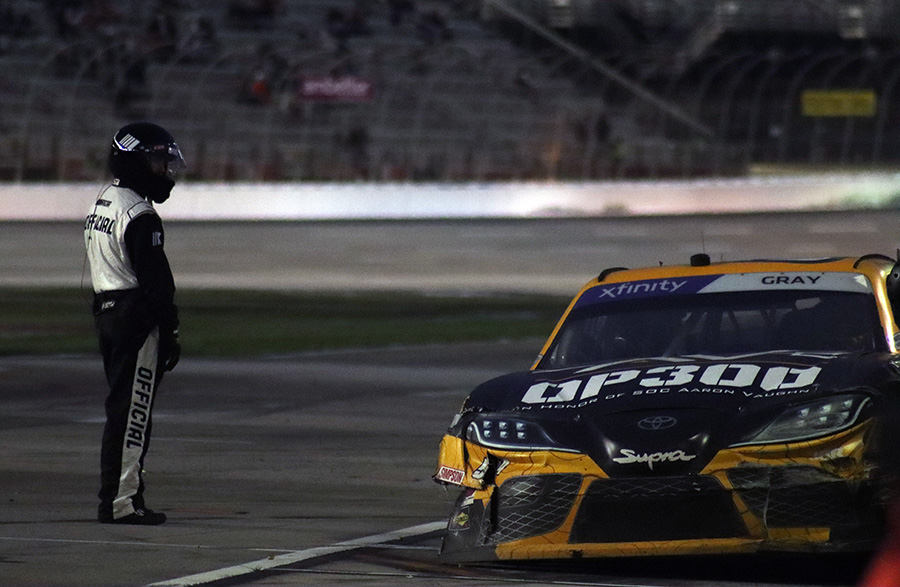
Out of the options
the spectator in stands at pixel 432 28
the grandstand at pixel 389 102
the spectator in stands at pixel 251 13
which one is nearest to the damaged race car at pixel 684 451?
the grandstand at pixel 389 102

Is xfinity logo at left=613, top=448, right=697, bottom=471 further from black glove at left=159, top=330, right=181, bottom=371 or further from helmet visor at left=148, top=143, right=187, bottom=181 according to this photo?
helmet visor at left=148, top=143, right=187, bottom=181

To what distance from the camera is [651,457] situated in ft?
21.5

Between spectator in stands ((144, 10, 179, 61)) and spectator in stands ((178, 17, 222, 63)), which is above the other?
spectator in stands ((144, 10, 179, 61))

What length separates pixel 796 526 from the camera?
644cm

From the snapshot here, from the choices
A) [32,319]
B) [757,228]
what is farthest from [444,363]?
[757,228]

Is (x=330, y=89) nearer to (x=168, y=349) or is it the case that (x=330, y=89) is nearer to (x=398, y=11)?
(x=398, y=11)

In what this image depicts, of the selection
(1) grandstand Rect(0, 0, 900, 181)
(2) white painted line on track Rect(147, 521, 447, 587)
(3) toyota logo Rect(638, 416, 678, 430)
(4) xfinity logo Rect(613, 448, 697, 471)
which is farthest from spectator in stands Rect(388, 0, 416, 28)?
(4) xfinity logo Rect(613, 448, 697, 471)

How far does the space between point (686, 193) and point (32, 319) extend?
23.5 meters

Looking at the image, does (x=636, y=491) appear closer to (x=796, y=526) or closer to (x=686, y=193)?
(x=796, y=526)

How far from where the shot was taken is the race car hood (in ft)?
21.6

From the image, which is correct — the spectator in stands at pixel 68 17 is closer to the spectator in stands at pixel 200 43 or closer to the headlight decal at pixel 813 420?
the spectator in stands at pixel 200 43

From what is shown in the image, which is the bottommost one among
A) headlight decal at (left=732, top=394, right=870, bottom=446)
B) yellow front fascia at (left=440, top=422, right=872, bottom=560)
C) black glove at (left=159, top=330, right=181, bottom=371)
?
black glove at (left=159, top=330, right=181, bottom=371)

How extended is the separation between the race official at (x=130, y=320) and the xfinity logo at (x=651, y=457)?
2358 millimetres

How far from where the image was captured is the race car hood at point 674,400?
659 cm
